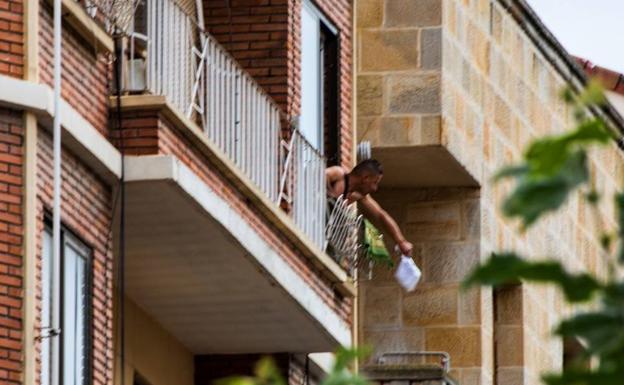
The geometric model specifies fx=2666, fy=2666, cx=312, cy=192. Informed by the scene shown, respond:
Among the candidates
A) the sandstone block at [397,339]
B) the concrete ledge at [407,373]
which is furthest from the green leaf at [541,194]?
the sandstone block at [397,339]

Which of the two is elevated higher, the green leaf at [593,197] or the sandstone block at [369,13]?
the sandstone block at [369,13]

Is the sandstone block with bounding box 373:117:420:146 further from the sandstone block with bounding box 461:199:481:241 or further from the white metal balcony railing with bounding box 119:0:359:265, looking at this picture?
the white metal balcony railing with bounding box 119:0:359:265

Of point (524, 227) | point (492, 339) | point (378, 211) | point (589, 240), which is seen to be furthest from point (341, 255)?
point (524, 227)

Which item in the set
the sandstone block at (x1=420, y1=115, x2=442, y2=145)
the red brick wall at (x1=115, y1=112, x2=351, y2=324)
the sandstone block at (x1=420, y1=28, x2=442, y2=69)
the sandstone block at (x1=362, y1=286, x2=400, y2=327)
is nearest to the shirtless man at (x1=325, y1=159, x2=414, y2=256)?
the red brick wall at (x1=115, y1=112, x2=351, y2=324)

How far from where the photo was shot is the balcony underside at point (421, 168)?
2952 cm

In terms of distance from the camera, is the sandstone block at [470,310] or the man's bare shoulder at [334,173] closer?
the man's bare shoulder at [334,173]

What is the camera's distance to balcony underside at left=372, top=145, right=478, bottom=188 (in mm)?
29516

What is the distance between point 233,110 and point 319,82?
14.6ft

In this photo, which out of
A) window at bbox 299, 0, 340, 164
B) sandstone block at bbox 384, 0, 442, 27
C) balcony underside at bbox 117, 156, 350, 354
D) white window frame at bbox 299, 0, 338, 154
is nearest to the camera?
balcony underside at bbox 117, 156, 350, 354

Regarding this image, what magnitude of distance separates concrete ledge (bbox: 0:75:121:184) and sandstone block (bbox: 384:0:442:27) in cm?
1148

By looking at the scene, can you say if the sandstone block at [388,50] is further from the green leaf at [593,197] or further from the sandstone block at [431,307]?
the green leaf at [593,197]

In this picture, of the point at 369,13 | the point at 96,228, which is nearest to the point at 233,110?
the point at 96,228

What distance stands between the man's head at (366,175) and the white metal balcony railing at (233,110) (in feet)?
0.79

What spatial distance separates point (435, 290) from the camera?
102 feet
